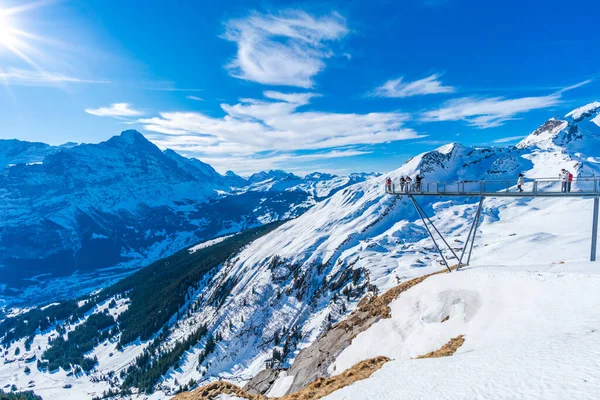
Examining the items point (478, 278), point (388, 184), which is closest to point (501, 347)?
point (478, 278)

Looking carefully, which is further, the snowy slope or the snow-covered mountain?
the snowy slope

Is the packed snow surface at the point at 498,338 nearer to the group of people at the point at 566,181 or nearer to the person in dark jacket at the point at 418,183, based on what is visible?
the group of people at the point at 566,181

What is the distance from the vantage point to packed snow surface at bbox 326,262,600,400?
12.7 meters

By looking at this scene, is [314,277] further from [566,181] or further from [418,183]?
[566,181]

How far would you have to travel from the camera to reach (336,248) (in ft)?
486

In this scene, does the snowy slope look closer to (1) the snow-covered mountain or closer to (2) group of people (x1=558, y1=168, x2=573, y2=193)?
(1) the snow-covered mountain

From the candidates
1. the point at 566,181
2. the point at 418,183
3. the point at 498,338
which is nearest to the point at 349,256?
the point at 418,183

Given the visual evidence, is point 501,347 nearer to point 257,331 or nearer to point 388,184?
point 388,184

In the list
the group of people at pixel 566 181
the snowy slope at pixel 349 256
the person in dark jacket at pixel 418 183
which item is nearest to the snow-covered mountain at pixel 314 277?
the snowy slope at pixel 349 256

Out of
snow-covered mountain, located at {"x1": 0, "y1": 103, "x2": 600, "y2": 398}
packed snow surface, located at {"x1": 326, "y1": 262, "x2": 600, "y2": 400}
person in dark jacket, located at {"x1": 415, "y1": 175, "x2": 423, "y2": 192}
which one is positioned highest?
person in dark jacket, located at {"x1": 415, "y1": 175, "x2": 423, "y2": 192}

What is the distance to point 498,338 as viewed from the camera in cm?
1892

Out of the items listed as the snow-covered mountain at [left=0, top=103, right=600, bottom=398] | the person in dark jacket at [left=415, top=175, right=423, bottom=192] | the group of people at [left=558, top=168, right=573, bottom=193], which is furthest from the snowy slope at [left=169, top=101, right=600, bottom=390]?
the person in dark jacket at [left=415, top=175, right=423, bottom=192]

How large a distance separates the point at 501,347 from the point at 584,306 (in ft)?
24.6

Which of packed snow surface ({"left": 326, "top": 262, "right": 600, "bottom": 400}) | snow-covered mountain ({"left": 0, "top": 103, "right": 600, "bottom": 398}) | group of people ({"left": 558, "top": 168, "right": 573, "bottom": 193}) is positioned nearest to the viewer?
packed snow surface ({"left": 326, "top": 262, "right": 600, "bottom": 400})
